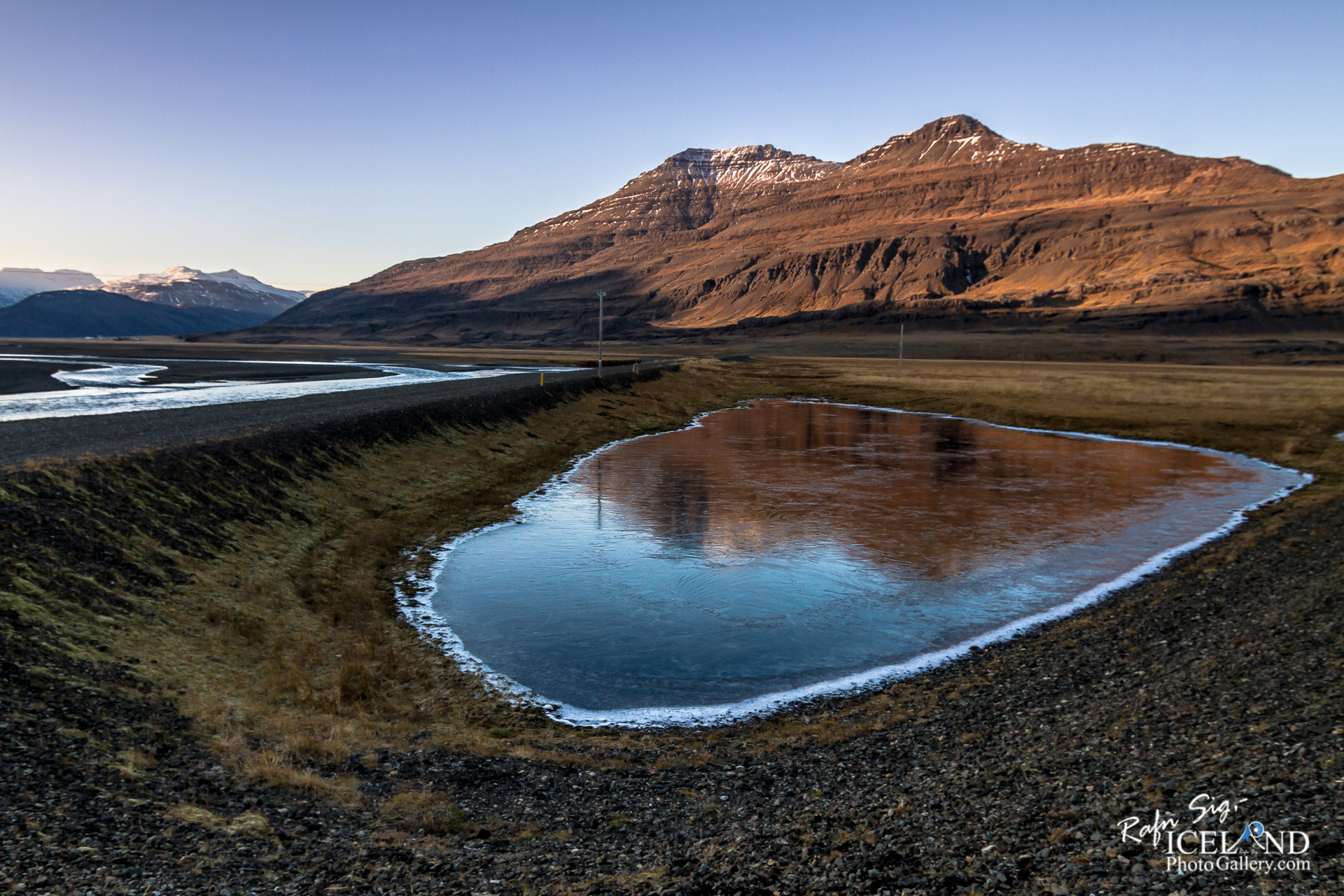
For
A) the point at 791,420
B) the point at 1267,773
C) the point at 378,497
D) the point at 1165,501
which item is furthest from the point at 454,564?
the point at 791,420

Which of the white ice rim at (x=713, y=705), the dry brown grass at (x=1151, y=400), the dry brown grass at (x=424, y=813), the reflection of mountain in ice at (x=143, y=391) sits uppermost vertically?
the reflection of mountain in ice at (x=143, y=391)

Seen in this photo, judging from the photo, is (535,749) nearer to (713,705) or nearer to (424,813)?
(424,813)

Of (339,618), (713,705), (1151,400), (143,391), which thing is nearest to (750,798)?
(713,705)

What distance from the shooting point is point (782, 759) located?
33.6ft

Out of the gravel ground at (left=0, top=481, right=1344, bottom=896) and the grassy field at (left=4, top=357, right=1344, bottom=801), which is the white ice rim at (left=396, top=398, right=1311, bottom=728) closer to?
the grassy field at (left=4, top=357, right=1344, bottom=801)

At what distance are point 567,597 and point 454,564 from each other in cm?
421

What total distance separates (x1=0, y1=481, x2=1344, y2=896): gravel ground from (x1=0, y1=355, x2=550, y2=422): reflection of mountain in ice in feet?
94.2

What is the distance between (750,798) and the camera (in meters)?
9.10

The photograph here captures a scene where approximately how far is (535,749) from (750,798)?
3.06 m

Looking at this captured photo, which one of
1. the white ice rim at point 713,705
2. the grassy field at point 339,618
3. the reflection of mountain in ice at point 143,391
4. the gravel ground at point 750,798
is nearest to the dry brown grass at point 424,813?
the gravel ground at point 750,798

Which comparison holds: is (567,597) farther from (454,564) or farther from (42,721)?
(42,721)

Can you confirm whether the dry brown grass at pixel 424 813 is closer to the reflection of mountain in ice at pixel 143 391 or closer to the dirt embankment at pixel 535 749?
the dirt embankment at pixel 535 749

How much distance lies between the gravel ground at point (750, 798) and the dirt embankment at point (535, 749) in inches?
1.4

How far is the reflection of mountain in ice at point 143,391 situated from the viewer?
118 ft
